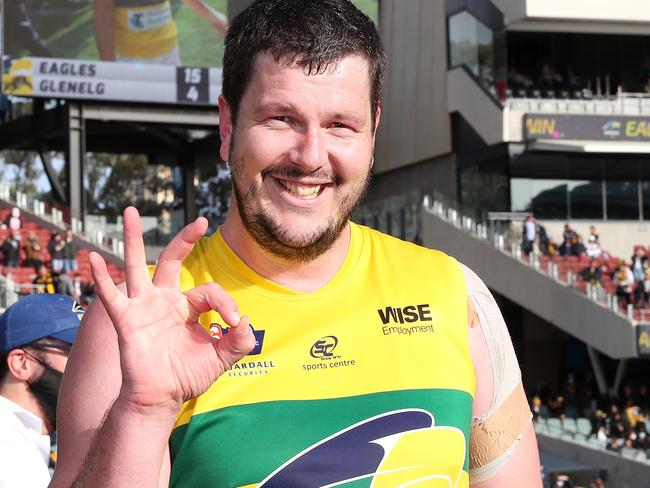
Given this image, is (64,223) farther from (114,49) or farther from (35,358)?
(35,358)

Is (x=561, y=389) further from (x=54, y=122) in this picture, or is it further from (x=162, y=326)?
(x=162, y=326)

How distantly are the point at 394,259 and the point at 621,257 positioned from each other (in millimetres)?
27866

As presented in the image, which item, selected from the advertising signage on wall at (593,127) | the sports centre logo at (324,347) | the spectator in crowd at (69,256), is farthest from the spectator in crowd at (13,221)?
the sports centre logo at (324,347)

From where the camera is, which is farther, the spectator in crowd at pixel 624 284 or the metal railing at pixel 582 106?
the metal railing at pixel 582 106

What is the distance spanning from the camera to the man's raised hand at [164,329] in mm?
2121

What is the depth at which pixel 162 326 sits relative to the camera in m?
2.16

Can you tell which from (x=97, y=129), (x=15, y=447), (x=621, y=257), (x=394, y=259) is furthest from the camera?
(x=97, y=129)

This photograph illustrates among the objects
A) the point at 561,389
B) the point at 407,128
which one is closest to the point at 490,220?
the point at 561,389

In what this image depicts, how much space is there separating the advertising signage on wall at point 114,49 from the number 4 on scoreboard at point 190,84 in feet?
0.09

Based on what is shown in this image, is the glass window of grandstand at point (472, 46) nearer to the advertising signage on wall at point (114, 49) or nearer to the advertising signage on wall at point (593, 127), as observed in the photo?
the advertising signage on wall at point (593, 127)

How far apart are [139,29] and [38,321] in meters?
26.8

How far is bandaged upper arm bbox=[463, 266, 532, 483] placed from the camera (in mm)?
2744

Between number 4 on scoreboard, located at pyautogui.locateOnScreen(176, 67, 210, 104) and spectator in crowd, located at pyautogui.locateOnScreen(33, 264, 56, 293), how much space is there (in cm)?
1013

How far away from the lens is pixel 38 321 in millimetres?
3754
